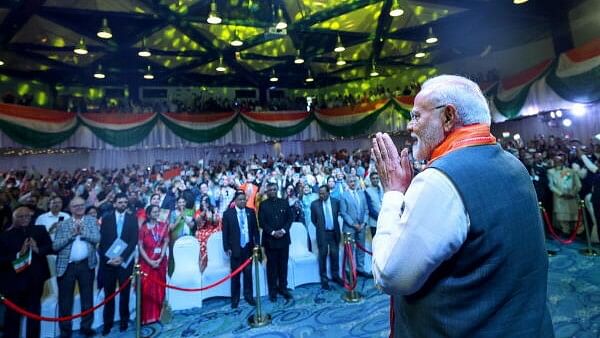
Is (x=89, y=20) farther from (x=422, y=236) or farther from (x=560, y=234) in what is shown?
(x=560, y=234)

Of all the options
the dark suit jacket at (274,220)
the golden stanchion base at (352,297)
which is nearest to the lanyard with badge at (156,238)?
the dark suit jacket at (274,220)

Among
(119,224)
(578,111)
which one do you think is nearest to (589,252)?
(578,111)

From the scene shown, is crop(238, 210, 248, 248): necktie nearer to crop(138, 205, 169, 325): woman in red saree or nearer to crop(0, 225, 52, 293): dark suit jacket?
crop(138, 205, 169, 325): woman in red saree

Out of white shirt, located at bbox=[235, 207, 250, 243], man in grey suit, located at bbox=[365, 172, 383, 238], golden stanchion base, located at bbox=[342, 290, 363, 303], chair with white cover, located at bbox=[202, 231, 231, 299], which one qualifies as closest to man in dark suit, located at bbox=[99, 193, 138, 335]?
chair with white cover, located at bbox=[202, 231, 231, 299]

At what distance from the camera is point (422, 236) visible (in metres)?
0.86

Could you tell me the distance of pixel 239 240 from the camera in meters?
4.79

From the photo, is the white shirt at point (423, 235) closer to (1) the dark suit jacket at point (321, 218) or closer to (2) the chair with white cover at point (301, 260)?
(1) the dark suit jacket at point (321, 218)

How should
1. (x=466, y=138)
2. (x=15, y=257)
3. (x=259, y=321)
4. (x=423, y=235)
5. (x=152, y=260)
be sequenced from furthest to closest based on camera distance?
(x=152, y=260) < (x=259, y=321) < (x=15, y=257) < (x=466, y=138) < (x=423, y=235)

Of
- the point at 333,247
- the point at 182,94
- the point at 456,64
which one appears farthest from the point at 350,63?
the point at 333,247

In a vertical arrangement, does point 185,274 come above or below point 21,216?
below

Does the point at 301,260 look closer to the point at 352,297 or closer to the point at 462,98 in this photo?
the point at 352,297

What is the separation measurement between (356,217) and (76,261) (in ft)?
12.7

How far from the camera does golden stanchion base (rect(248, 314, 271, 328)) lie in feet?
13.4

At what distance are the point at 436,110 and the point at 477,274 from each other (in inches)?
19.8
